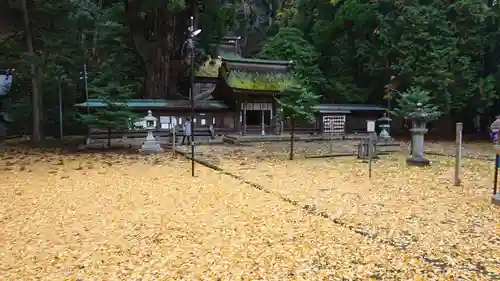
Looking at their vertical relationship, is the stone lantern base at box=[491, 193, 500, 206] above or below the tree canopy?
below

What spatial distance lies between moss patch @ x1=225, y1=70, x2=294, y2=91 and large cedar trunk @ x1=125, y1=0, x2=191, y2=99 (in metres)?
3.50

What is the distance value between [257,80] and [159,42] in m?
6.96

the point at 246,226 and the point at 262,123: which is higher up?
the point at 262,123

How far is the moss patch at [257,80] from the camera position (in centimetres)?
2425

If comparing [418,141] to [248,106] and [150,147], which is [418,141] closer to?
[150,147]

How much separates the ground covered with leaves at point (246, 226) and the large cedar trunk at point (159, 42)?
1378 cm

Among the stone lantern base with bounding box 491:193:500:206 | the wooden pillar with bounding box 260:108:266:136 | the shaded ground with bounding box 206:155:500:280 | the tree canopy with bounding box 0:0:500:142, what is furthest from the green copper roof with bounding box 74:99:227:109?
the stone lantern base with bounding box 491:193:500:206

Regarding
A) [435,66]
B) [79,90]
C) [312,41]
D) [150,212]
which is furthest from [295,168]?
[312,41]

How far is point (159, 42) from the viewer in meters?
23.5

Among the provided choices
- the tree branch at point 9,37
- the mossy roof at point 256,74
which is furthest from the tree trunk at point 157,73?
the tree branch at point 9,37

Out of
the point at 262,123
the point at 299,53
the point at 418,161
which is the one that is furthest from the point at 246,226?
the point at 299,53

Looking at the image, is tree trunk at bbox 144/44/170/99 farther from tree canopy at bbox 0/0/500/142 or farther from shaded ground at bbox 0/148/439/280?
shaded ground at bbox 0/148/439/280

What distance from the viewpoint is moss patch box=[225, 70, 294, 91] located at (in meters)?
24.2

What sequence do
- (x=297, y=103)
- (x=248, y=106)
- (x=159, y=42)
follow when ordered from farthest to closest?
1. (x=248, y=106)
2. (x=159, y=42)
3. (x=297, y=103)
